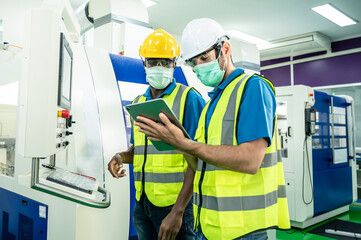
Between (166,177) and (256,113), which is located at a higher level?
(256,113)

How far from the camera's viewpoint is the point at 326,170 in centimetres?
472

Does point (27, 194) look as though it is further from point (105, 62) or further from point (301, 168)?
point (301, 168)

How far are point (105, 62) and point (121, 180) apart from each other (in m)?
0.86

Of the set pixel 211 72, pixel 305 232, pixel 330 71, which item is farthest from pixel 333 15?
pixel 211 72

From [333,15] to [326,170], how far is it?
321 cm

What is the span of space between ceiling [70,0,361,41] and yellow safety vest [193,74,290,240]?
15.0ft

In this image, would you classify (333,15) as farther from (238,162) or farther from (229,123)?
(238,162)

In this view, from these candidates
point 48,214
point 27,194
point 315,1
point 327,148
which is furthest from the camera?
point 315,1

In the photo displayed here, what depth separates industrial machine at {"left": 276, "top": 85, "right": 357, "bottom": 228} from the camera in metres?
4.26

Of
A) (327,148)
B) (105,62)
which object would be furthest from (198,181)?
(327,148)

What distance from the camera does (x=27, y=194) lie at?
2111 millimetres

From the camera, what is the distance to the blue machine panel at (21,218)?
1.96 metres

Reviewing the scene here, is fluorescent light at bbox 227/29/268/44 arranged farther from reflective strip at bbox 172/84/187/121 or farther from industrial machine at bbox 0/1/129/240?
reflective strip at bbox 172/84/187/121

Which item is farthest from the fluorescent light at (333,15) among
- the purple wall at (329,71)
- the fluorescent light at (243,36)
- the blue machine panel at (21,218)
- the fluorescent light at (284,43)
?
the blue machine panel at (21,218)
